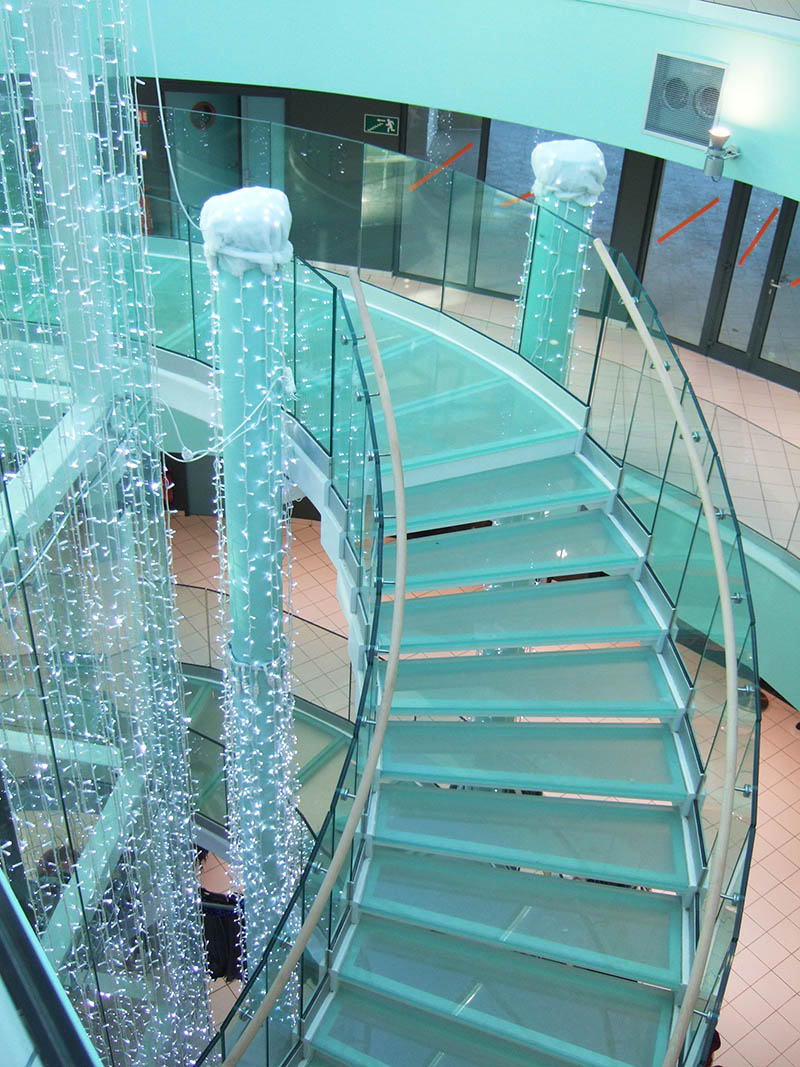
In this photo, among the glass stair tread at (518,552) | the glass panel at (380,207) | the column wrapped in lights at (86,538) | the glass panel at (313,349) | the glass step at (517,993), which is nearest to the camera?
the column wrapped in lights at (86,538)

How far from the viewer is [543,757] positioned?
5.29 meters

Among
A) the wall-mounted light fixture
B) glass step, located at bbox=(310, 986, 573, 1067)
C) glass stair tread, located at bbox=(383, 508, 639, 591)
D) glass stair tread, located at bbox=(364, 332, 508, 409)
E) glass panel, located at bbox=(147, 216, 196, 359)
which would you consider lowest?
glass step, located at bbox=(310, 986, 573, 1067)

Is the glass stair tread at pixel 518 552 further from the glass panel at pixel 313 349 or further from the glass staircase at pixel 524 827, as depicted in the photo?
the glass panel at pixel 313 349

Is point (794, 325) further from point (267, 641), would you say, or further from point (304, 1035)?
point (304, 1035)

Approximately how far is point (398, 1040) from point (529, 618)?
2.16 m

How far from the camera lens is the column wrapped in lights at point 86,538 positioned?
165 inches

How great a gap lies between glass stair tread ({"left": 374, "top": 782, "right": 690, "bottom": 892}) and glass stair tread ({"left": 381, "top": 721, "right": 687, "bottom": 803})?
0.38 ft

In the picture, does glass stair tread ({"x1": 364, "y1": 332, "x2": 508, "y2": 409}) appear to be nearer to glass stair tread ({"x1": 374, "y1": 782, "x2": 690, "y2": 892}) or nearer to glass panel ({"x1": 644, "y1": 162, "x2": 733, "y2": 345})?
glass stair tread ({"x1": 374, "y1": 782, "x2": 690, "y2": 892})

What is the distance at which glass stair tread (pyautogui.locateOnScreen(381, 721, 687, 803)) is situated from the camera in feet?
16.7

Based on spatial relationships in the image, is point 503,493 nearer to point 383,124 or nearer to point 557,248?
point 557,248

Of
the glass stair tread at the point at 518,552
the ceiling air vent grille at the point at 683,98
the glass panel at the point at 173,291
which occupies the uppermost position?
the ceiling air vent grille at the point at 683,98

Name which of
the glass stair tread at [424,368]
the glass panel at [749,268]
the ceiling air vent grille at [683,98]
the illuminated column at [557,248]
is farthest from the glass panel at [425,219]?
the glass panel at [749,268]

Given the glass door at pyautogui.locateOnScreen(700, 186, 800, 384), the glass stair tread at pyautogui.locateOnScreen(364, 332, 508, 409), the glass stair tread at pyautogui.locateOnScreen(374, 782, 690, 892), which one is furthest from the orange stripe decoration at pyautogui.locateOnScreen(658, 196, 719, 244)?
the glass stair tread at pyautogui.locateOnScreen(374, 782, 690, 892)

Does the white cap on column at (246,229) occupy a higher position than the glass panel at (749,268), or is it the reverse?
the white cap on column at (246,229)
